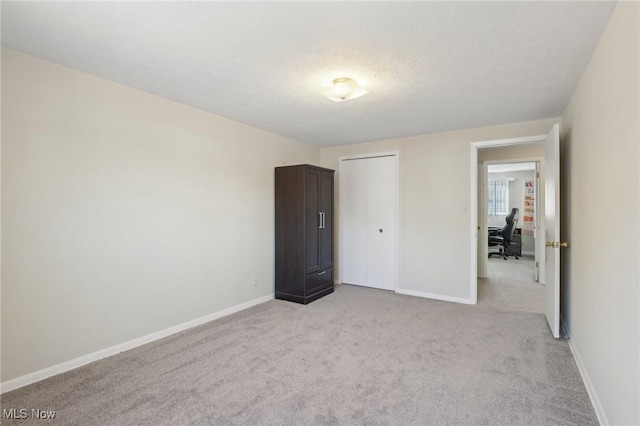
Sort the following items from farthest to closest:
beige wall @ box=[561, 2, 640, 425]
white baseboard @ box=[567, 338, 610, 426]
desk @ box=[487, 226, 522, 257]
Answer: desk @ box=[487, 226, 522, 257], white baseboard @ box=[567, 338, 610, 426], beige wall @ box=[561, 2, 640, 425]

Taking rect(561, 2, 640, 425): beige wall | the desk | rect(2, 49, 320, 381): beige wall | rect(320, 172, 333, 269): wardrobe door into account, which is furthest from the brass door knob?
the desk

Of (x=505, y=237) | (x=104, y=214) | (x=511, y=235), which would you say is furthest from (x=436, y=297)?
(x=511, y=235)

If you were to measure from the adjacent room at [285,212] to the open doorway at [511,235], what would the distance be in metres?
0.39

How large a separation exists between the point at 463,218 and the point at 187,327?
11.8 feet

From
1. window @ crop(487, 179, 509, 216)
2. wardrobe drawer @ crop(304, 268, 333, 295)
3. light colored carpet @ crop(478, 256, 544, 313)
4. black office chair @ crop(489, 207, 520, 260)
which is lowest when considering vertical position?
light colored carpet @ crop(478, 256, 544, 313)

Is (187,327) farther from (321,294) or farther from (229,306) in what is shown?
(321,294)

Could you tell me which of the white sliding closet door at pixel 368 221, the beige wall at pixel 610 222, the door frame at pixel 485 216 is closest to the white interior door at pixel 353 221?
the white sliding closet door at pixel 368 221

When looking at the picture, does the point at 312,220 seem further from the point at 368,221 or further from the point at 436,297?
the point at 436,297

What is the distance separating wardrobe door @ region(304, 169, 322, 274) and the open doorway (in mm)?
2323

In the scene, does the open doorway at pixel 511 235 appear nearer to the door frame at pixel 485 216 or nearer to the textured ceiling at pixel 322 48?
the door frame at pixel 485 216

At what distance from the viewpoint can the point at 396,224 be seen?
4.71 meters

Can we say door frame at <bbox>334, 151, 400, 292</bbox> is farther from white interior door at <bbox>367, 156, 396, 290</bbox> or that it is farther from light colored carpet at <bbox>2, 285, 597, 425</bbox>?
light colored carpet at <bbox>2, 285, 597, 425</bbox>

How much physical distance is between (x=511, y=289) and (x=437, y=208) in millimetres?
1883

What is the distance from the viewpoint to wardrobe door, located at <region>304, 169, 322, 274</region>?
4.15 m
